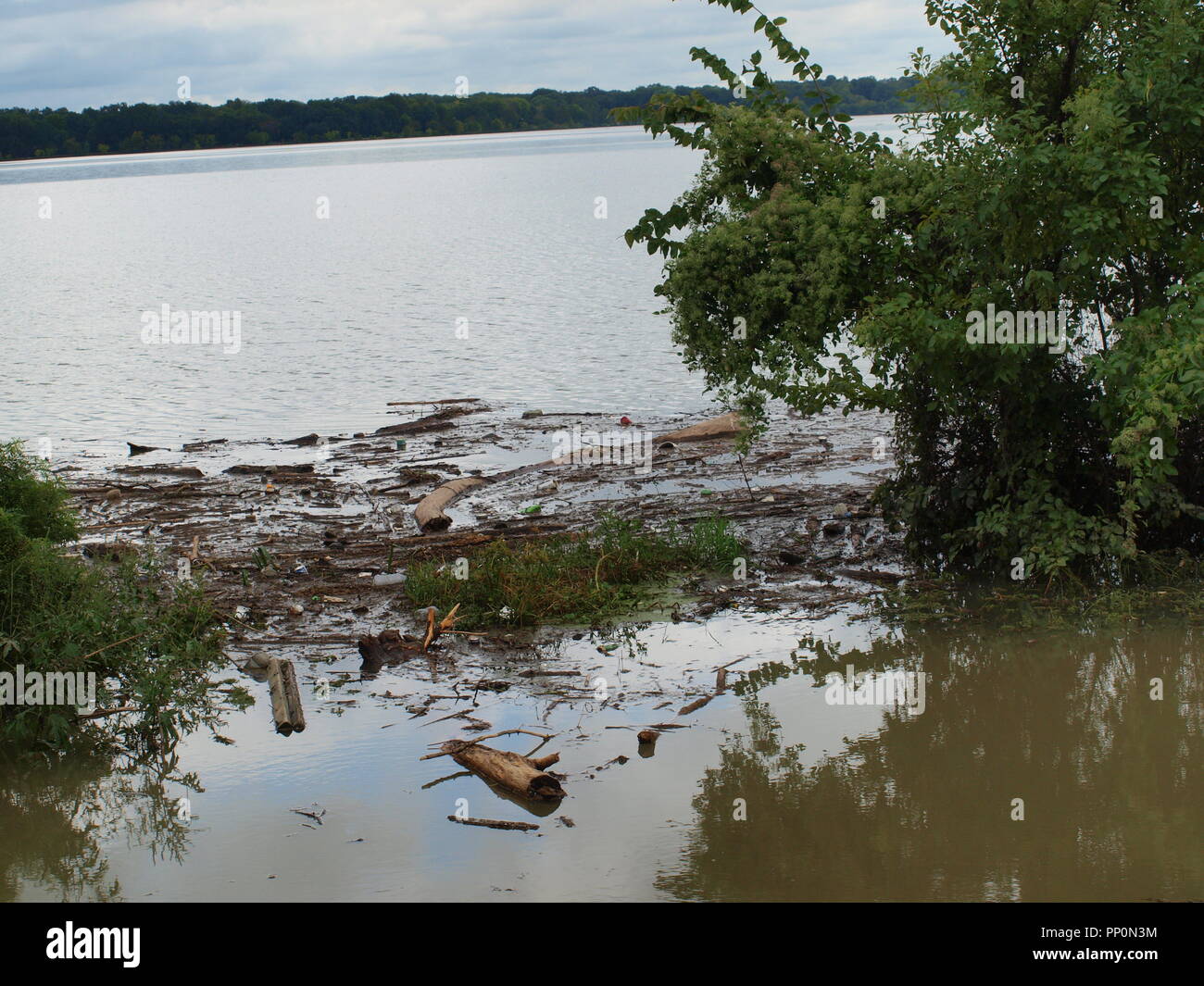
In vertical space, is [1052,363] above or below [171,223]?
below

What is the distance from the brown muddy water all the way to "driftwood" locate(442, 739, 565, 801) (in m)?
0.10

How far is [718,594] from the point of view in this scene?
10078 millimetres

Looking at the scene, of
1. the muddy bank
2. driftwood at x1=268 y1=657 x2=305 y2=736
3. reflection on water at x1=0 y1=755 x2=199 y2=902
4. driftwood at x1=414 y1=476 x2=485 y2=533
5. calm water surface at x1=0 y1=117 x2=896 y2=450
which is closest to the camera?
reflection on water at x1=0 y1=755 x2=199 y2=902

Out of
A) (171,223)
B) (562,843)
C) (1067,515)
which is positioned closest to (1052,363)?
(1067,515)

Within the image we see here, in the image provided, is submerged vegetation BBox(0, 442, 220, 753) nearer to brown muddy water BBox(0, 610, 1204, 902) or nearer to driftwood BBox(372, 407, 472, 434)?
brown muddy water BBox(0, 610, 1204, 902)

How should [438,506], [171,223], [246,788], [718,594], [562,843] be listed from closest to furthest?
[562,843] < [246,788] < [718,594] < [438,506] < [171,223]

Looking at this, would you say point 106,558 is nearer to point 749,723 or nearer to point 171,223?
point 749,723

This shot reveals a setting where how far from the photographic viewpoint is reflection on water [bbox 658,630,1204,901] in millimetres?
5871

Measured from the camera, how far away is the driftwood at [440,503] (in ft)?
39.5

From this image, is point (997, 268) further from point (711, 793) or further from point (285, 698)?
point (285, 698)

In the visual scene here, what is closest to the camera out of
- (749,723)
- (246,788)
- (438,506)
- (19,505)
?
(246,788)

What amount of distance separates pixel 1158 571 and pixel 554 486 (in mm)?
6277

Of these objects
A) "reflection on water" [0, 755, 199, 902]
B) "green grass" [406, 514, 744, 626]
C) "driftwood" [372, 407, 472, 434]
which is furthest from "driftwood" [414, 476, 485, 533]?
"reflection on water" [0, 755, 199, 902]

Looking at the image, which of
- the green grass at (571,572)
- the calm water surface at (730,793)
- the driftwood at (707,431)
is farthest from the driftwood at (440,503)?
the calm water surface at (730,793)
